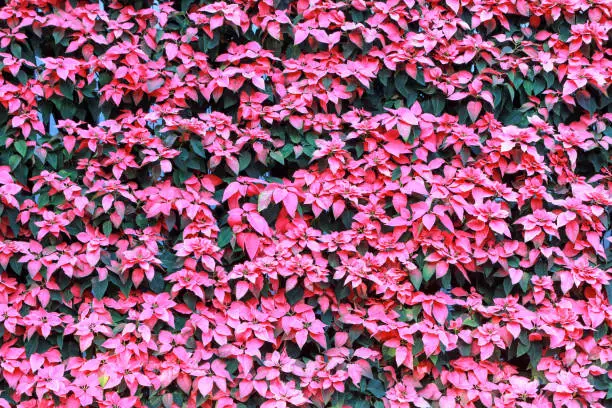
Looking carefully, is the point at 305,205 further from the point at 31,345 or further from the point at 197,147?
the point at 31,345

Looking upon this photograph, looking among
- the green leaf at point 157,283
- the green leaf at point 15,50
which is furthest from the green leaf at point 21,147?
the green leaf at point 157,283

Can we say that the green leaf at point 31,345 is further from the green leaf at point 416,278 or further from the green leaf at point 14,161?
the green leaf at point 416,278

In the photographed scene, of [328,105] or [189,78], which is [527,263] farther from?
[189,78]

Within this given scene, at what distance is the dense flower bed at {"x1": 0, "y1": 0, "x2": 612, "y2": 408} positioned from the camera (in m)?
2.53

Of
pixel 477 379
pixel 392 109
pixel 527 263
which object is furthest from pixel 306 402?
pixel 392 109

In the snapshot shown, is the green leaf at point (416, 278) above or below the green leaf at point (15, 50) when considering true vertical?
below

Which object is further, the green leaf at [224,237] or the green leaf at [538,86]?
the green leaf at [538,86]

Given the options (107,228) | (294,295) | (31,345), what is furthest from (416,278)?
(31,345)

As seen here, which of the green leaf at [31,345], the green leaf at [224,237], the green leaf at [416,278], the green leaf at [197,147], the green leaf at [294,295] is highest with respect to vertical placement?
the green leaf at [197,147]

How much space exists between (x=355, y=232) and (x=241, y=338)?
562 millimetres

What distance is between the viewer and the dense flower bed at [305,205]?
2.53 metres

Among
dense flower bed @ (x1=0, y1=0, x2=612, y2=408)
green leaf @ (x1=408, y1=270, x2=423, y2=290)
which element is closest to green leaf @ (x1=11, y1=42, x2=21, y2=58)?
dense flower bed @ (x1=0, y1=0, x2=612, y2=408)

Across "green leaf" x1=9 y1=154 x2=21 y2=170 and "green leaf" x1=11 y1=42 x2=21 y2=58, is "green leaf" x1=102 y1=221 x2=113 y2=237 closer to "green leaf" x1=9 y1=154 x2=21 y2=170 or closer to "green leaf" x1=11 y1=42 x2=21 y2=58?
"green leaf" x1=9 y1=154 x2=21 y2=170

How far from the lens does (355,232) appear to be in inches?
102
